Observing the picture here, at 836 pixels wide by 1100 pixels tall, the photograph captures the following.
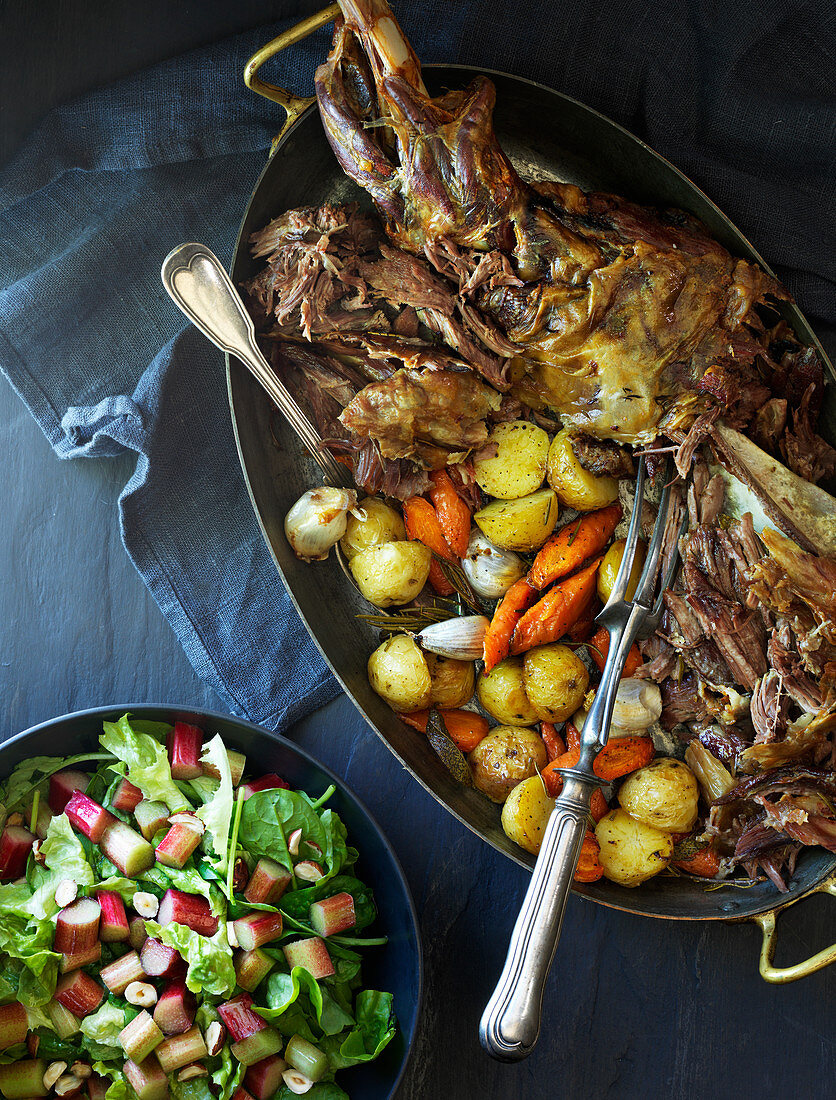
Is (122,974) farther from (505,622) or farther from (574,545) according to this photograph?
(574,545)

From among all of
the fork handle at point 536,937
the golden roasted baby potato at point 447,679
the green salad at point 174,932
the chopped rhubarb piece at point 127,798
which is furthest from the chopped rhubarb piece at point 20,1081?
the golden roasted baby potato at point 447,679

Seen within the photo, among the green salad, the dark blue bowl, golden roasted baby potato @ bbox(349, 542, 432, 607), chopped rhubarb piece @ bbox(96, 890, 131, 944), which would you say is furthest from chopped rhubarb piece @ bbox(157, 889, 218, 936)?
golden roasted baby potato @ bbox(349, 542, 432, 607)

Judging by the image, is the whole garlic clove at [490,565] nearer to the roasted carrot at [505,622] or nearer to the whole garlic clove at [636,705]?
the roasted carrot at [505,622]

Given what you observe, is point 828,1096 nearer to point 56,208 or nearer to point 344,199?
point 344,199

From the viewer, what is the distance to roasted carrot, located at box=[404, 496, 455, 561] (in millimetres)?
2518

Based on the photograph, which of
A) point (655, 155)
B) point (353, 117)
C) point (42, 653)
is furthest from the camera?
point (42, 653)

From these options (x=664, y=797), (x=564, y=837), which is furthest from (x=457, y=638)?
(x=664, y=797)

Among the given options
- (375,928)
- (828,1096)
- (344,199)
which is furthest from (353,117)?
(828,1096)

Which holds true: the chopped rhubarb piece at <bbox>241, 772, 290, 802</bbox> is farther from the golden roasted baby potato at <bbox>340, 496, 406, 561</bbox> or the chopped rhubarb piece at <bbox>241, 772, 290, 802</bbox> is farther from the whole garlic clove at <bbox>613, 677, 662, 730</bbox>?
the whole garlic clove at <bbox>613, 677, 662, 730</bbox>

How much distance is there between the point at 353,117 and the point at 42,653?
1887mm

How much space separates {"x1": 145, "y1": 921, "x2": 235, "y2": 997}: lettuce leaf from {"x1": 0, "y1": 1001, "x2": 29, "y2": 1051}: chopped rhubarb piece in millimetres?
430

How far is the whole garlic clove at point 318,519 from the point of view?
2.41 m

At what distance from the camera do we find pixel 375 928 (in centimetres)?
253

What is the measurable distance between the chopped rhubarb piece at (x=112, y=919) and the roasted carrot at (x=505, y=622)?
1.24m
